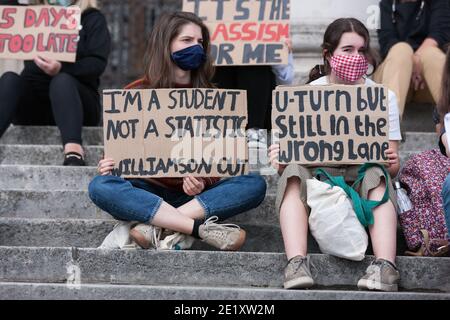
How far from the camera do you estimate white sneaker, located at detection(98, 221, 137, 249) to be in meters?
5.87

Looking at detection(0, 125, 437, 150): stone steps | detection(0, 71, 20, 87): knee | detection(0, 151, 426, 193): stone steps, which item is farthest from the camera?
detection(0, 125, 437, 150): stone steps

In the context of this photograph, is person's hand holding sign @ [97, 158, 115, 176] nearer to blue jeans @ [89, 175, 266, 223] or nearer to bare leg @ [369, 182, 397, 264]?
blue jeans @ [89, 175, 266, 223]

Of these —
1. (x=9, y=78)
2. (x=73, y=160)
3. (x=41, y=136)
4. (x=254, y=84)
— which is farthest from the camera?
(x=41, y=136)

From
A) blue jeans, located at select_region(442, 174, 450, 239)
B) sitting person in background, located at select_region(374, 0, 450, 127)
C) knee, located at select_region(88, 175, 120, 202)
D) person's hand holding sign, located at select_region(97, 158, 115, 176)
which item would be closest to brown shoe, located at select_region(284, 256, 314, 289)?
blue jeans, located at select_region(442, 174, 450, 239)

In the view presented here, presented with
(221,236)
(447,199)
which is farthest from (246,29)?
(447,199)

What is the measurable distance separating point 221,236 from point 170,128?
0.72m

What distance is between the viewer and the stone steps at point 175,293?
530cm

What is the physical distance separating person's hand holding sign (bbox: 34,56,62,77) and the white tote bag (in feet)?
8.15

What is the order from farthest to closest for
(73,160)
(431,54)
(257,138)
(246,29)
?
1. (431,54)
2. (246,29)
3. (257,138)
4. (73,160)

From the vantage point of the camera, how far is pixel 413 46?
26.4ft

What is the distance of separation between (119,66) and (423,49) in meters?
4.61

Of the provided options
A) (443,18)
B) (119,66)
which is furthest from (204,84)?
(119,66)

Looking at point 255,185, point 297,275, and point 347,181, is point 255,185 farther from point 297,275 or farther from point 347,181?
point 297,275
